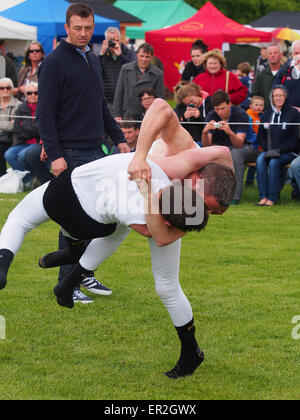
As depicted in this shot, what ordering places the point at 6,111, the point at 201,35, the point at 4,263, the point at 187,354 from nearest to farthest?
the point at 4,263, the point at 187,354, the point at 6,111, the point at 201,35

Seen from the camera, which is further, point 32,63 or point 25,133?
point 32,63

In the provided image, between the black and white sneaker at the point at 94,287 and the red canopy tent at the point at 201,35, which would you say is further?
the red canopy tent at the point at 201,35

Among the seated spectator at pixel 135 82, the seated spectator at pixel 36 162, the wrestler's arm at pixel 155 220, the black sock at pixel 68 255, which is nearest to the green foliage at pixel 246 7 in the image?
the seated spectator at pixel 135 82

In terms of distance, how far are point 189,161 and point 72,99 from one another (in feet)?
5.62

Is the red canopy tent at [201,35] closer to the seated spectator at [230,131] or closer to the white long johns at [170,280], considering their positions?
the seated spectator at [230,131]

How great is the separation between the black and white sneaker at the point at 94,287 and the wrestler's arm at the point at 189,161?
2.09m

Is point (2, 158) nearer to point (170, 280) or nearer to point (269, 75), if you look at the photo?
point (269, 75)

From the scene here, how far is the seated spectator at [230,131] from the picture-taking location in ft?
33.1

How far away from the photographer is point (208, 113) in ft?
34.2

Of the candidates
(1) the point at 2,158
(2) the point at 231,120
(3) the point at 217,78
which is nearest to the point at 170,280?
(2) the point at 231,120

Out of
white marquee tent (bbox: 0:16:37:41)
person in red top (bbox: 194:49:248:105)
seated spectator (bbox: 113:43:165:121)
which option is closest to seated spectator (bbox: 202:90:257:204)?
person in red top (bbox: 194:49:248:105)

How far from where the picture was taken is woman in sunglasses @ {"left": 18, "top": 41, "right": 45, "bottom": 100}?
38.7 feet

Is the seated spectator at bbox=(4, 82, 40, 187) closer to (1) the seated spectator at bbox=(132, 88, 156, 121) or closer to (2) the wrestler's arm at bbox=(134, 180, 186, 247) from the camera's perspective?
(1) the seated spectator at bbox=(132, 88, 156, 121)
